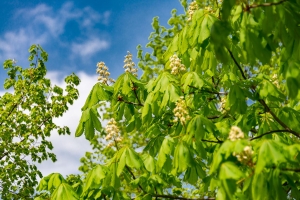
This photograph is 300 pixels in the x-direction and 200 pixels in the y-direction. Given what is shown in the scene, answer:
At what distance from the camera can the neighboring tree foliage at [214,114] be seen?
2.72 m

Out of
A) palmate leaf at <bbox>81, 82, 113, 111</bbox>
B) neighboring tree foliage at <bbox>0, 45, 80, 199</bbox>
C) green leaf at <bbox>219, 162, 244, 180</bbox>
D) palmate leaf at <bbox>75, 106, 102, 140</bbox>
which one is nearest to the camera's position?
green leaf at <bbox>219, 162, 244, 180</bbox>

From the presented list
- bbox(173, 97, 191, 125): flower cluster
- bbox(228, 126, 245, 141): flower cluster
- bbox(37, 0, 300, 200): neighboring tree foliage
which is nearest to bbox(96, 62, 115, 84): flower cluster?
bbox(37, 0, 300, 200): neighboring tree foliage

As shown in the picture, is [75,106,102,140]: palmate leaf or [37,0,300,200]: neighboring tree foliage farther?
[75,106,102,140]: palmate leaf

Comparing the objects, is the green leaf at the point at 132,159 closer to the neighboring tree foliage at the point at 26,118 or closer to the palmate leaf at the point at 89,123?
the palmate leaf at the point at 89,123

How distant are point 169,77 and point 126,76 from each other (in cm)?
68

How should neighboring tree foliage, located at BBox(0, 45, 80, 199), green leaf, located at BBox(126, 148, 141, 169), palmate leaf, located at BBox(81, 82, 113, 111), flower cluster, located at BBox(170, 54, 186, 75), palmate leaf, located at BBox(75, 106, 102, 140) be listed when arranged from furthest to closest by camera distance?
neighboring tree foliage, located at BBox(0, 45, 80, 199) → flower cluster, located at BBox(170, 54, 186, 75) → palmate leaf, located at BBox(81, 82, 113, 111) → palmate leaf, located at BBox(75, 106, 102, 140) → green leaf, located at BBox(126, 148, 141, 169)

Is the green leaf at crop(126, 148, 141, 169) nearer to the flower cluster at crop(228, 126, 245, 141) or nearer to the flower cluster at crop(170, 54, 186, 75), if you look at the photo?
the flower cluster at crop(170, 54, 186, 75)

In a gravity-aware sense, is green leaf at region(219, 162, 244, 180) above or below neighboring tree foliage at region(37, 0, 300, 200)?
below

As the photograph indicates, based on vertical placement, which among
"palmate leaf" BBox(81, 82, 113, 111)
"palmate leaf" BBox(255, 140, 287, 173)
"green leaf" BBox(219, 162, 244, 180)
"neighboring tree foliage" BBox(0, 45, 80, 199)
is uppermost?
"neighboring tree foliage" BBox(0, 45, 80, 199)

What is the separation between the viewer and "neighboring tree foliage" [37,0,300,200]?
8.92 feet

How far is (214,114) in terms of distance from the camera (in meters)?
5.41

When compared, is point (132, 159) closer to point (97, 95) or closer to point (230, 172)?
point (97, 95)

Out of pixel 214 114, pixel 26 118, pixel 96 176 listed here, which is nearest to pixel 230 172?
pixel 96 176

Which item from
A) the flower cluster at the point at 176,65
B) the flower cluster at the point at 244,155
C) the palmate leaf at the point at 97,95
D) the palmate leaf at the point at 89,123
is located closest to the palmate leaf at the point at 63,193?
the palmate leaf at the point at 89,123
